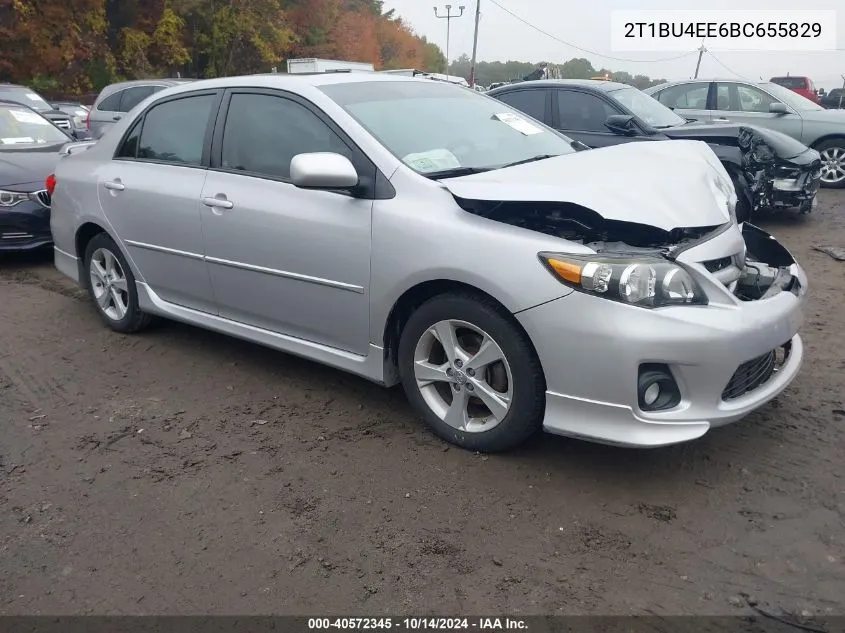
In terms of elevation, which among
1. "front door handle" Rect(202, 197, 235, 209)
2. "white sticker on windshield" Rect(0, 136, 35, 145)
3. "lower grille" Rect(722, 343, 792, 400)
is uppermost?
"front door handle" Rect(202, 197, 235, 209)

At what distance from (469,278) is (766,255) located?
68.4 inches

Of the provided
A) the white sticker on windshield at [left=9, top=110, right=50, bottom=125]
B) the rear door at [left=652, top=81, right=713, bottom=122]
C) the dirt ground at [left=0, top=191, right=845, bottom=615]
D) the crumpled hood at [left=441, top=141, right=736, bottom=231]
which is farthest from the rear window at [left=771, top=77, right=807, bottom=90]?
the crumpled hood at [left=441, top=141, right=736, bottom=231]

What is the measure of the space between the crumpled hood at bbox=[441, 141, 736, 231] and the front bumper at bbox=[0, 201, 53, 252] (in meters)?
5.07

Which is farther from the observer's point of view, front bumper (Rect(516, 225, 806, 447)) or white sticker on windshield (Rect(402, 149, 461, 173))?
white sticker on windshield (Rect(402, 149, 461, 173))

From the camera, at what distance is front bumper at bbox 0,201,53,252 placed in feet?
22.0

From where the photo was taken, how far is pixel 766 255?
3789 mm

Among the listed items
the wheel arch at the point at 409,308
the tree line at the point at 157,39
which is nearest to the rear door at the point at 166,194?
the wheel arch at the point at 409,308

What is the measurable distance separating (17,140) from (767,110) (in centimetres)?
960

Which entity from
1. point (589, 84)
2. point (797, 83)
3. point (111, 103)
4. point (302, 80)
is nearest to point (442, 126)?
point (302, 80)

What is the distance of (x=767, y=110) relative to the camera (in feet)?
34.5

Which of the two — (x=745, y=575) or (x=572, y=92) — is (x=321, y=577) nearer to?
(x=745, y=575)

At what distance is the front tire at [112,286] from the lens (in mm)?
4855

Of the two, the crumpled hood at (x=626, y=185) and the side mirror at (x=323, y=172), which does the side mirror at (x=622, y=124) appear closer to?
the crumpled hood at (x=626, y=185)

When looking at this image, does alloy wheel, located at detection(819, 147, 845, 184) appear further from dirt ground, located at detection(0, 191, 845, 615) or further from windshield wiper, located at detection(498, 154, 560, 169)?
windshield wiper, located at detection(498, 154, 560, 169)
